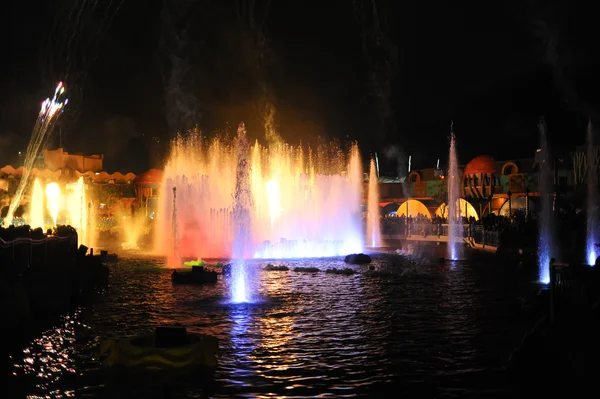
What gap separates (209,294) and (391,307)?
6443mm

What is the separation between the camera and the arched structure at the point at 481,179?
2456 inches

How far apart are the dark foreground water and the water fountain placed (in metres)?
14.3

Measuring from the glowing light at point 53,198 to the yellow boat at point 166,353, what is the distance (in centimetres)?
5622

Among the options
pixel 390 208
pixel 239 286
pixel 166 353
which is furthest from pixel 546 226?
pixel 390 208

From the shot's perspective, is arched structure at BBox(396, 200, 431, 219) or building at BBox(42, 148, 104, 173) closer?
arched structure at BBox(396, 200, 431, 219)

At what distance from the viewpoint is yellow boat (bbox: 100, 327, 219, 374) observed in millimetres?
10953

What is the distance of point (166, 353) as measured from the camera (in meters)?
11.0

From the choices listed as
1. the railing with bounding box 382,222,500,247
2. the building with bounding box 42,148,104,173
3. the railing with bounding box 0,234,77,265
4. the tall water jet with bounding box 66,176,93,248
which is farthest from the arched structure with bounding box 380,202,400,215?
the railing with bounding box 0,234,77,265

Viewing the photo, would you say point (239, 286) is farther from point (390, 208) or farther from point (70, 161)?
point (70, 161)

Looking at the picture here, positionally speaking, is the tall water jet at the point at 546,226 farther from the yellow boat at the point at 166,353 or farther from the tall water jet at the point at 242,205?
the yellow boat at the point at 166,353

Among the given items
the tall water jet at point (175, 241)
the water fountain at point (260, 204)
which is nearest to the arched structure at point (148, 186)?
the water fountain at point (260, 204)

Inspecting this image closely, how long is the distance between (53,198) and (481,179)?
162ft

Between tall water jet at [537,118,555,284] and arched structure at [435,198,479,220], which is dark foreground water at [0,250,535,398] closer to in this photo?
tall water jet at [537,118,555,284]

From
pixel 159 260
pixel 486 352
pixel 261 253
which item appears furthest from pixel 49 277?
pixel 261 253
